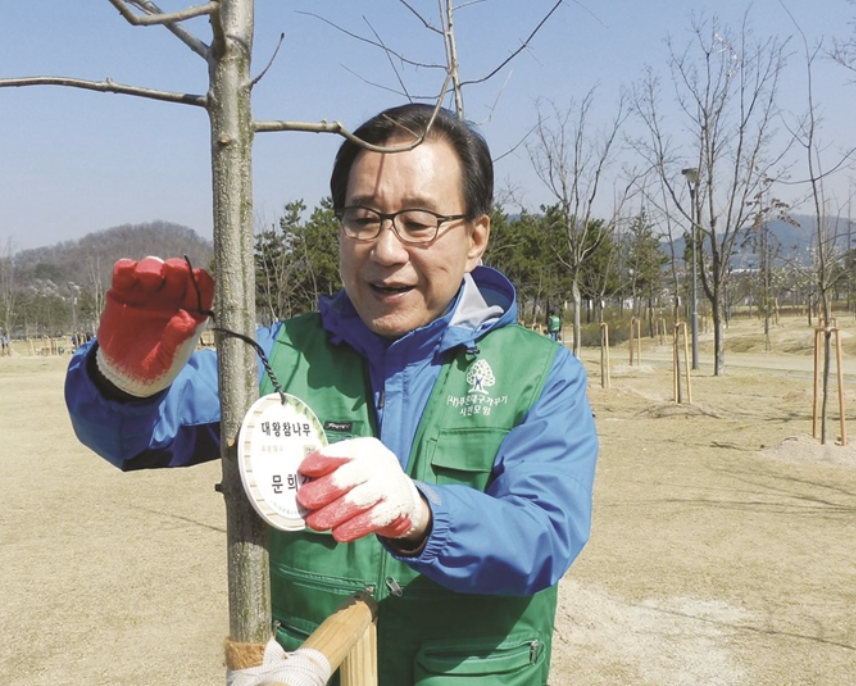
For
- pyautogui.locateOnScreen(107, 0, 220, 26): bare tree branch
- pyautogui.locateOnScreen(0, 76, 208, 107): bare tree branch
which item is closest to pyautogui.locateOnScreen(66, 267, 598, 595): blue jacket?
pyautogui.locateOnScreen(0, 76, 208, 107): bare tree branch

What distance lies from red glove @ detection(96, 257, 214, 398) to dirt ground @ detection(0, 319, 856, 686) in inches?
128

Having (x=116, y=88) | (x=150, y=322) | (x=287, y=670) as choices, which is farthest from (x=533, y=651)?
(x=116, y=88)

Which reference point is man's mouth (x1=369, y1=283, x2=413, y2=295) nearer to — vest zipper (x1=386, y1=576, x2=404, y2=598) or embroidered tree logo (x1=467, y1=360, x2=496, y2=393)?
embroidered tree logo (x1=467, y1=360, x2=496, y2=393)

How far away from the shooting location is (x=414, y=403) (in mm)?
1632

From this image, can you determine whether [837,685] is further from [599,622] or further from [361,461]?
[361,461]

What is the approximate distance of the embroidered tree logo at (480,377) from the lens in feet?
5.28

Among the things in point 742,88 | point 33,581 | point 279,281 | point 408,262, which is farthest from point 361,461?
point 279,281

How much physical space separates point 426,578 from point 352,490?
18.5 inches

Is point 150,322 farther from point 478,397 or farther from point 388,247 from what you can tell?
point 478,397

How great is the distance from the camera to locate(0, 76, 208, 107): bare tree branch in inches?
46.5

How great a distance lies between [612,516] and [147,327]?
240 inches

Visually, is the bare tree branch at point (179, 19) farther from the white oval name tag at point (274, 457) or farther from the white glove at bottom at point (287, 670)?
the white glove at bottom at point (287, 670)

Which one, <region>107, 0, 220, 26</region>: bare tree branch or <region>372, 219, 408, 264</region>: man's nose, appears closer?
<region>107, 0, 220, 26</region>: bare tree branch

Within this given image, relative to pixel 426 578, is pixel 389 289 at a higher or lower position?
higher
